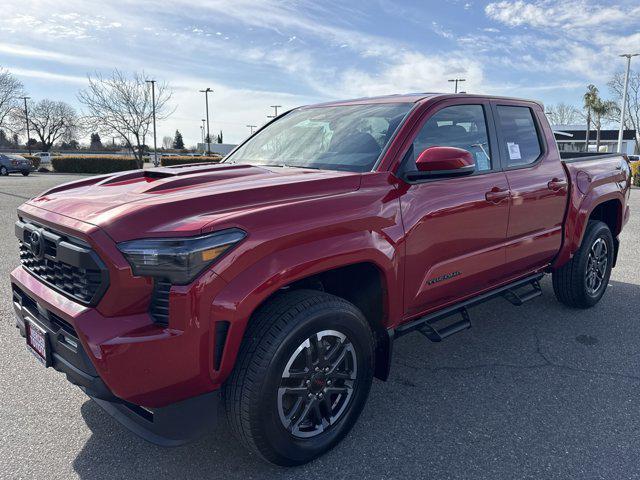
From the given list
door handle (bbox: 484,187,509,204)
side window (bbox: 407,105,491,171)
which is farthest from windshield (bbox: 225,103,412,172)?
door handle (bbox: 484,187,509,204)

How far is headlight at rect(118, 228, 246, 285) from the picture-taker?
203 cm

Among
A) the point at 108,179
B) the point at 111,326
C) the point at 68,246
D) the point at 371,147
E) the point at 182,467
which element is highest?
the point at 371,147

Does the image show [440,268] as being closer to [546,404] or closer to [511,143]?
[546,404]

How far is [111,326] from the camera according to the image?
2.04 m

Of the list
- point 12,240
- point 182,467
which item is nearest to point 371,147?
point 182,467

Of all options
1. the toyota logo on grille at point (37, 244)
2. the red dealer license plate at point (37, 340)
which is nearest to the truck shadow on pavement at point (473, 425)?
the red dealer license plate at point (37, 340)

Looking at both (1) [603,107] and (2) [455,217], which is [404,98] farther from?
(1) [603,107]

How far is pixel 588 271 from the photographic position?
15.6ft

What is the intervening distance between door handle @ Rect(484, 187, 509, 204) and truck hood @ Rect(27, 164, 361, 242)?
1.09 metres

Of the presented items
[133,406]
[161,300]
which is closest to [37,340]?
[133,406]

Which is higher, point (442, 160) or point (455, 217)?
point (442, 160)

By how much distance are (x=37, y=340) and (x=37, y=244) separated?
47cm

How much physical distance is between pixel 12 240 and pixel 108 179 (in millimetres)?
6030

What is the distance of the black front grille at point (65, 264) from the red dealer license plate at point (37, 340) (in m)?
0.23
